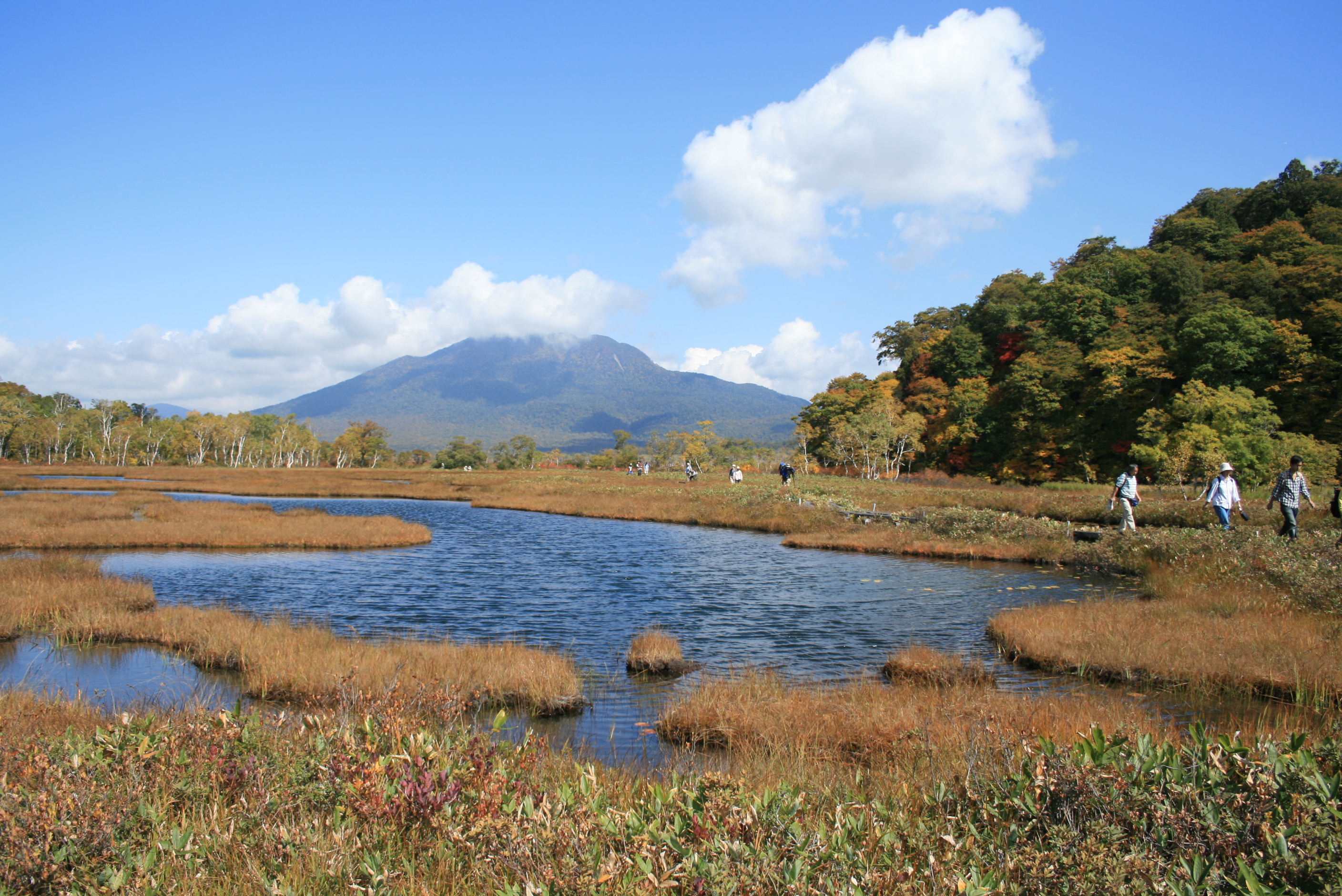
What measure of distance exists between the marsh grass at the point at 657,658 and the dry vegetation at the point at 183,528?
2109 cm

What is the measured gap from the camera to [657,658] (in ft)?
43.0

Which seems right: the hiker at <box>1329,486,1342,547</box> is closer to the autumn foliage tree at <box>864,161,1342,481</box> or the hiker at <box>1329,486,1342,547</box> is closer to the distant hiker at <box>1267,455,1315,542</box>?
the distant hiker at <box>1267,455,1315,542</box>

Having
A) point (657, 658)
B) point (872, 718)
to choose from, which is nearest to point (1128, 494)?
point (657, 658)

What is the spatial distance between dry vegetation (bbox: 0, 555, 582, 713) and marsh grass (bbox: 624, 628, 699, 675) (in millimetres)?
1262

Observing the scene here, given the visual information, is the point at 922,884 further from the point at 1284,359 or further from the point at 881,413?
the point at 881,413

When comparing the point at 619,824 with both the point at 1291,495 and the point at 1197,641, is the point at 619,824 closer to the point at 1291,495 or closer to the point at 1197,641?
the point at 1197,641

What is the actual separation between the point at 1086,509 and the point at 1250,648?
26013mm

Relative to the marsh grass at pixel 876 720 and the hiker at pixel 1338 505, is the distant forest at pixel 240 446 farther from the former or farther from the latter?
the marsh grass at pixel 876 720

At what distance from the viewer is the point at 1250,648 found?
12.2 metres

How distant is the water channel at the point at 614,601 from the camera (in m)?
12.6

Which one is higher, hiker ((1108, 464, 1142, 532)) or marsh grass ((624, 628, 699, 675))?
hiker ((1108, 464, 1142, 532))

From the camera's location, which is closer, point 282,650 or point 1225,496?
point 282,650

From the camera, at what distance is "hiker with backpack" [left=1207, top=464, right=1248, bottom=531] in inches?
862

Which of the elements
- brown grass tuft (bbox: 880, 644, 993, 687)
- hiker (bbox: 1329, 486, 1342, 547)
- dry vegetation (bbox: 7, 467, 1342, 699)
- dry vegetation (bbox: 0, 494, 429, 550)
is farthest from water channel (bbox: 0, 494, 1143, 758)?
hiker (bbox: 1329, 486, 1342, 547)
